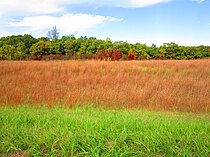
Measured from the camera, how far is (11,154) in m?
3.09

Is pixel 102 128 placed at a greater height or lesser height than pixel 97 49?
lesser

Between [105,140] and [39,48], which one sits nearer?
[105,140]

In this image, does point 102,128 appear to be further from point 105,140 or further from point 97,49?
point 97,49

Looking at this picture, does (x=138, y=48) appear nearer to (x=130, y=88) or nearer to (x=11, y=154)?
(x=130, y=88)

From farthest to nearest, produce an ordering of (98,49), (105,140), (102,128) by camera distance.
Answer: (98,49) < (102,128) < (105,140)

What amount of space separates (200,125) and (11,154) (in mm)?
3102

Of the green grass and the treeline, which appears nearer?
the green grass

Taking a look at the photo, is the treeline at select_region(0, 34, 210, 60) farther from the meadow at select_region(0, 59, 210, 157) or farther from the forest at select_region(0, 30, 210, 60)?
the meadow at select_region(0, 59, 210, 157)

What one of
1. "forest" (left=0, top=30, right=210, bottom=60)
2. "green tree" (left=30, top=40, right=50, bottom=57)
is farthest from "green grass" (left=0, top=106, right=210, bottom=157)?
"green tree" (left=30, top=40, right=50, bottom=57)

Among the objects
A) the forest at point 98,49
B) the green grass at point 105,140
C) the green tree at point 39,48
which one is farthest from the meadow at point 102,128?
the green tree at point 39,48

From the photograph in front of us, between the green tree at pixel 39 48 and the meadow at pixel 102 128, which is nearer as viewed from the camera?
the meadow at pixel 102 128

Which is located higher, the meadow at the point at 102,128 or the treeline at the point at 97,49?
the treeline at the point at 97,49

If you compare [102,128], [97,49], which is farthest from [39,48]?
[102,128]

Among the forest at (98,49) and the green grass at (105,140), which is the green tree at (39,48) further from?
the green grass at (105,140)
